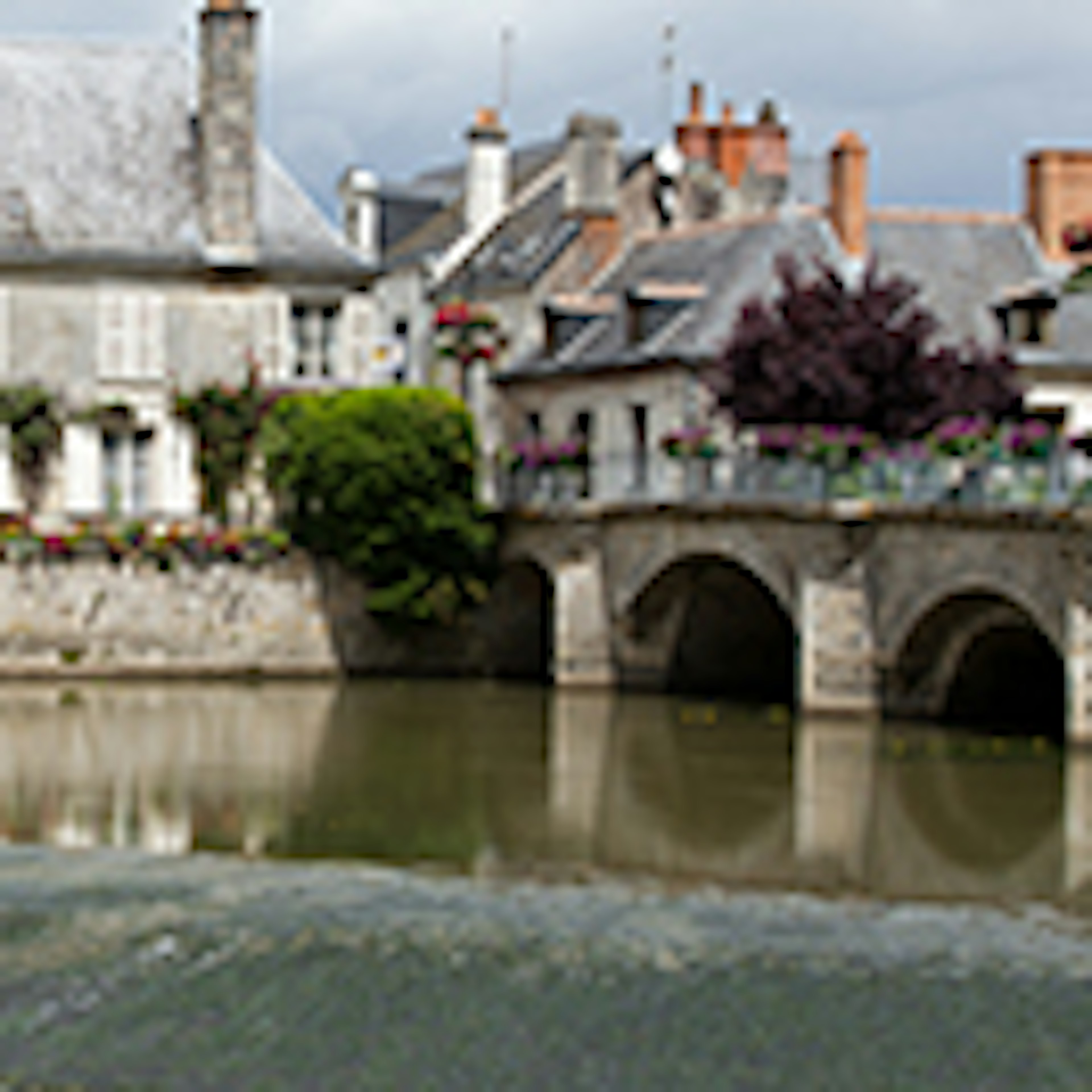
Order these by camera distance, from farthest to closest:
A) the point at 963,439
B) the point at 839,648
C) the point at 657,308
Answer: the point at 657,308, the point at 839,648, the point at 963,439

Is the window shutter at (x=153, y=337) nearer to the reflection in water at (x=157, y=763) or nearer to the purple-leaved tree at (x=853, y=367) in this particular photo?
the reflection in water at (x=157, y=763)

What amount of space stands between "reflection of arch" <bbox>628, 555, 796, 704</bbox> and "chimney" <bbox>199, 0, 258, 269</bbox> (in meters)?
Result: 7.32

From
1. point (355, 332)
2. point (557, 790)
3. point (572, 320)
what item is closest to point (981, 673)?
point (557, 790)

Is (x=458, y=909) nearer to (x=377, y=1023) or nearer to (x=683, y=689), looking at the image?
(x=377, y=1023)

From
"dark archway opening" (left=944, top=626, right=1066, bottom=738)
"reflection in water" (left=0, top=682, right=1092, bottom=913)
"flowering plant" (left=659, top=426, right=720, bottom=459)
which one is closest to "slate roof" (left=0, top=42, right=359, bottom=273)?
"flowering plant" (left=659, top=426, right=720, bottom=459)

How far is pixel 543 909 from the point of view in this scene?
13.6m

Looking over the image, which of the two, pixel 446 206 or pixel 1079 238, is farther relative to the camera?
pixel 446 206

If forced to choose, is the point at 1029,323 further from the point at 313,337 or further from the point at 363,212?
the point at 363,212

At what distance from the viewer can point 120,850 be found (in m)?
15.7

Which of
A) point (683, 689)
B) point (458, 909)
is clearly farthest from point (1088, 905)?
point (683, 689)

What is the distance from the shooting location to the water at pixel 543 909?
10.7 meters

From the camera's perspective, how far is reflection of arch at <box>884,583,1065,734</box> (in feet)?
74.7

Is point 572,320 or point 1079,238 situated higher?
point 572,320

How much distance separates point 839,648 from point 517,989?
12.2m
